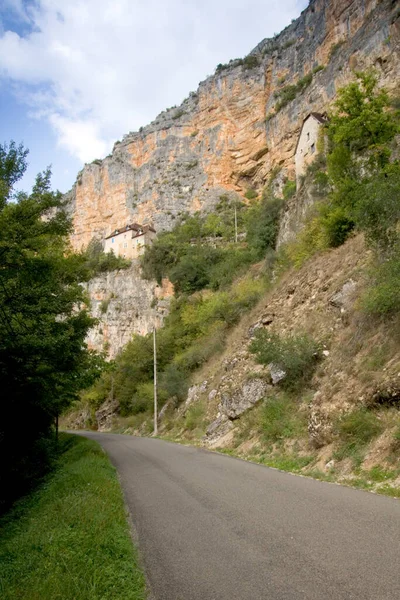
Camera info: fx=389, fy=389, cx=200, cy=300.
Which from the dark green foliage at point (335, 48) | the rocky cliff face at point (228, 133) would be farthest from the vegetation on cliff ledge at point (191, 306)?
the dark green foliage at point (335, 48)

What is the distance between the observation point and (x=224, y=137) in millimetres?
71688

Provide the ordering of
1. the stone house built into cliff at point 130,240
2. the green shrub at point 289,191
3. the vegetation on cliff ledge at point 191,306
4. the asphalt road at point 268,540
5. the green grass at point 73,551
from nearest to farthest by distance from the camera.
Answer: the asphalt road at point 268,540, the green grass at point 73,551, the vegetation on cliff ledge at point 191,306, the green shrub at point 289,191, the stone house built into cliff at point 130,240

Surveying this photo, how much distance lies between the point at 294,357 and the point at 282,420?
2.19 meters

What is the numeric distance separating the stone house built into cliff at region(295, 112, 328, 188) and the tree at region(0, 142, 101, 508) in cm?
2292

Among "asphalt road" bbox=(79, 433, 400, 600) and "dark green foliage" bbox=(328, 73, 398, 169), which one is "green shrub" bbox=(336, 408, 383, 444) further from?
"dark green foliage" bbox=(328, 73, 398, 169)

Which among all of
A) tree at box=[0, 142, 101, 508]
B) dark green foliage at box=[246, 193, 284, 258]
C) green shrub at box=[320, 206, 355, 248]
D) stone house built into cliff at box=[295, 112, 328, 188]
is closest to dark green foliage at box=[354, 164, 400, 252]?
green shrub at box=[320, 206, 355, 248]

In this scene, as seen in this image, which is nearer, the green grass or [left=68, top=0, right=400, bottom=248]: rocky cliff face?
the green grass

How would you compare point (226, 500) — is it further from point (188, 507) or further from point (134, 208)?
point (134, 208)

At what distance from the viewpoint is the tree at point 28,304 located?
30.3 ft

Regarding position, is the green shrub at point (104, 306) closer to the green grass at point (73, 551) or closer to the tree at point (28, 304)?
the tree at point (28, 304)

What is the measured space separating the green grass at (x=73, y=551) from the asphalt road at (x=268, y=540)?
322mm

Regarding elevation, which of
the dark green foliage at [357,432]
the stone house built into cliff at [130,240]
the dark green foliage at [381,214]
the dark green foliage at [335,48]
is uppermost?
the dark green foliage at [335,48]

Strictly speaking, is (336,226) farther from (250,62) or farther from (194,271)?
(250,62)

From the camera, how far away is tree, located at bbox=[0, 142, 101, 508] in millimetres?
9234
